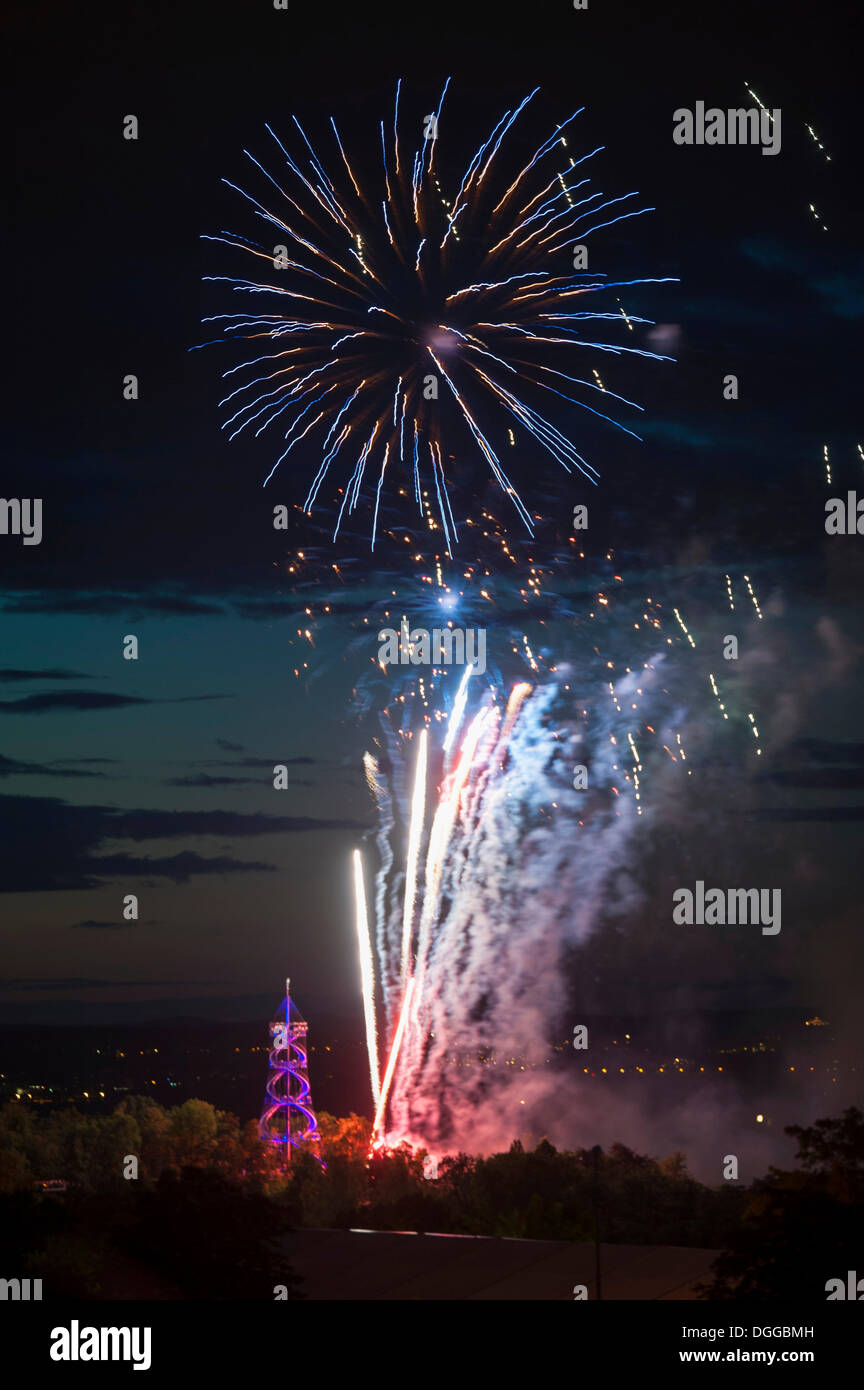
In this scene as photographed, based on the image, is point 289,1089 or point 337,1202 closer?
point 337,1202

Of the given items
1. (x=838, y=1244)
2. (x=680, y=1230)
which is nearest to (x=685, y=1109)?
(x=680, y=1230)

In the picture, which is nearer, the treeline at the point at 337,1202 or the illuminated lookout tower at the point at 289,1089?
the treeline at the point at 337,1202

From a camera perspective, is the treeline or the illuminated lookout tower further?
the illuminated lookout tower

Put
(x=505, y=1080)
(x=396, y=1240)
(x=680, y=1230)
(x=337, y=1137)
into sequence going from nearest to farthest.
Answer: (x=396, y=1240) → (x=680, y=1230) → (x=505, y=1080) → (x=337, y=1137)

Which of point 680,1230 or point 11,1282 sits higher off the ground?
point 11,1282

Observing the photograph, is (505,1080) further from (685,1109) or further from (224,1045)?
(224,1045)
